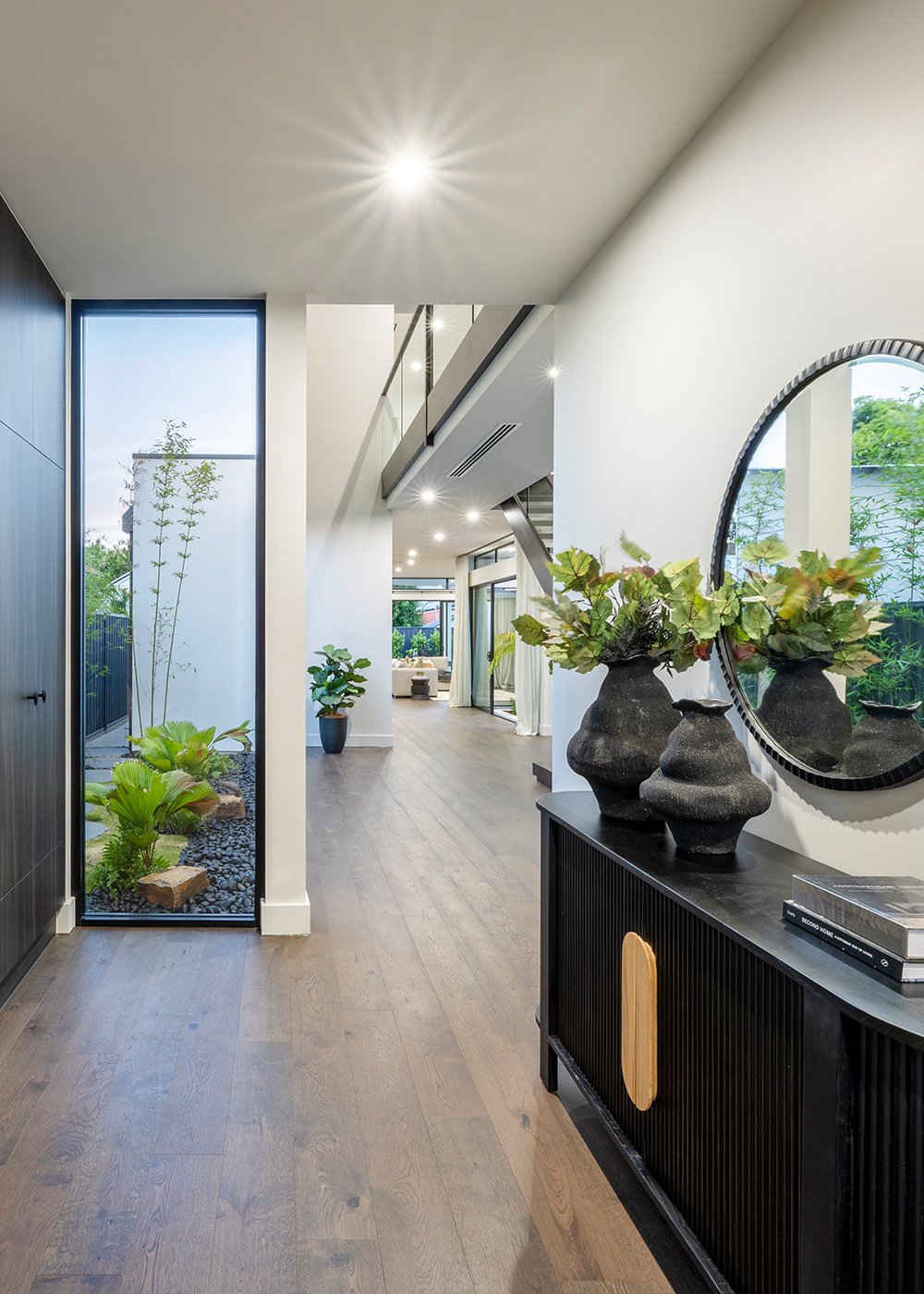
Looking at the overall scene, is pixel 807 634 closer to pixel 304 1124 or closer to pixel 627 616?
pixel 627 616

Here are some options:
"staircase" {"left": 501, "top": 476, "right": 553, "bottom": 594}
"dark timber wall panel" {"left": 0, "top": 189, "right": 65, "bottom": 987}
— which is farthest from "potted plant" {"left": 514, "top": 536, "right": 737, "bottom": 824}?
"staircase" {"left": 501, "top": 476, "right": 553, "bottom": 594}

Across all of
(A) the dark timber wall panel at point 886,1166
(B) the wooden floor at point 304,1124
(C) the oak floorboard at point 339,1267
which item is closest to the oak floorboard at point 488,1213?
(B) the wooden floor at point 304,1124

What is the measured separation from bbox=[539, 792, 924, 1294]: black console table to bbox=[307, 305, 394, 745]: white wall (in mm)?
7016

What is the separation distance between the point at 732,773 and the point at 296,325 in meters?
2.63

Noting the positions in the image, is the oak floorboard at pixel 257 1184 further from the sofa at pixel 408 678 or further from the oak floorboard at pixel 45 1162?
the sofa at pixel 408 678

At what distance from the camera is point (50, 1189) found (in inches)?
71.1

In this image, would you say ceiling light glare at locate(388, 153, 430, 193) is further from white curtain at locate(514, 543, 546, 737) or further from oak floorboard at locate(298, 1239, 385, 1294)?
white curtain at locate(514, 543, 546, 737)

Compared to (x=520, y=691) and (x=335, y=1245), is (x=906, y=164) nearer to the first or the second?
(x=335, y=1245)

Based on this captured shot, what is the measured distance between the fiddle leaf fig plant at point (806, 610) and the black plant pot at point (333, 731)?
22.6ft

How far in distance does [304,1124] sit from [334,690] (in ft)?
21.5

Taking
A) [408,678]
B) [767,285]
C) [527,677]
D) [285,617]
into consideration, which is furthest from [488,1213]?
[408,678]

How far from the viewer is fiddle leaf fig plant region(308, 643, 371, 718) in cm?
849

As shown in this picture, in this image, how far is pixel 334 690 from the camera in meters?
8.52

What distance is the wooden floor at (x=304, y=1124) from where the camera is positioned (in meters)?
1.61
